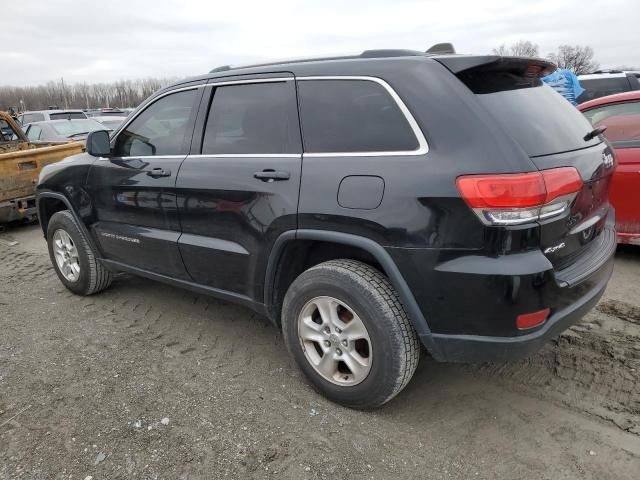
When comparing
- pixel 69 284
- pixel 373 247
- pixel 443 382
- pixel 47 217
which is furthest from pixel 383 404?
pixel 47 217

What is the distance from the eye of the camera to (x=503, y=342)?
2273mm

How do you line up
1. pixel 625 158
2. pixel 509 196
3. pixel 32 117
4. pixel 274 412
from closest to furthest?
pixel 509 196, pixel 274 412, pixel 625 158, pixel 32 117

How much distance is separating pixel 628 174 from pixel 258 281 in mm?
3499

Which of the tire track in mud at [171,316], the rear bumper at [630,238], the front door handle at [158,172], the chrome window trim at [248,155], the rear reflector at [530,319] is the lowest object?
the tire track in mud at [171,316]

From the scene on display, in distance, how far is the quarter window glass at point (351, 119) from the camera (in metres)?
2.46

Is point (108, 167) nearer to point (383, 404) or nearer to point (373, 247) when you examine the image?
point (373, 247)

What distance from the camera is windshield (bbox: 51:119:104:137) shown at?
11.2 meters

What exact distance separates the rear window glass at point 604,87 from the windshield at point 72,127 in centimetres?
1059

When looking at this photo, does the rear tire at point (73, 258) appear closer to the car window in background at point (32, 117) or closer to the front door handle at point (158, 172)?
the front door handle at point (158, 172)

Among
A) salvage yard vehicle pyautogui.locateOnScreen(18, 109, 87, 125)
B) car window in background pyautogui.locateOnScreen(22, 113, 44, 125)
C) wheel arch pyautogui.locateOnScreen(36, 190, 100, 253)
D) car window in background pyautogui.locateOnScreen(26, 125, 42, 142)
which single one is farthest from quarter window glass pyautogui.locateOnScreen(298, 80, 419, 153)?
car window in background pyautogui.locateOnScreen(22, 113, 44, 125)

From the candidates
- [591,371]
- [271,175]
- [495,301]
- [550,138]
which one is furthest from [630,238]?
[271,175]

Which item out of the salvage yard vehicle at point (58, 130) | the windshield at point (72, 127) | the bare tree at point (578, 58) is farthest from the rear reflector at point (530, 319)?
the bare tree at point (578, 58)

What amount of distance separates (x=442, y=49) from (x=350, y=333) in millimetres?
1643

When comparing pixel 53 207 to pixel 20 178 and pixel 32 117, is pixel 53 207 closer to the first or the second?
pixel 20 178
